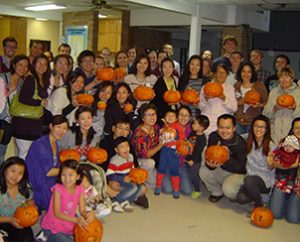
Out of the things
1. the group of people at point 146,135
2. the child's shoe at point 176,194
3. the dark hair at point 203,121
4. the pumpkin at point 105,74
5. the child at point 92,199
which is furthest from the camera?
the pumpkin at point 105,74

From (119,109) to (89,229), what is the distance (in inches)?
74.0

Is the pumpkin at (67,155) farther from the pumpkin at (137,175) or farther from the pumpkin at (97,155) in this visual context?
the pumpkin at (137,175)

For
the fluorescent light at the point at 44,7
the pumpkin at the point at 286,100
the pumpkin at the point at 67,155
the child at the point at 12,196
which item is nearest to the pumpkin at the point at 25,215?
the child at the point at 12,196

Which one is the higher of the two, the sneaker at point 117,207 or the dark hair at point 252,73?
the dark hair at point 252,73

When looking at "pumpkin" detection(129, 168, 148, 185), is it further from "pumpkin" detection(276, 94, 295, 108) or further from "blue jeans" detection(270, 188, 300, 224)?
"pumpkin" detection(276, 94, 295, 108)

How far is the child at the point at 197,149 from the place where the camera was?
4.41 meters

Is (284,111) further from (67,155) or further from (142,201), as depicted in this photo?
(67,155)

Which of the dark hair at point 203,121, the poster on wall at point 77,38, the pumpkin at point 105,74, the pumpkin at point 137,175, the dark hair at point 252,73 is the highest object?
the poster on wall at point 77,38

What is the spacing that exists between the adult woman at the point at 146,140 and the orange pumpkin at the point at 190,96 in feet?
1.71

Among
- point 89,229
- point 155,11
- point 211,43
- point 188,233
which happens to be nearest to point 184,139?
point 188,233

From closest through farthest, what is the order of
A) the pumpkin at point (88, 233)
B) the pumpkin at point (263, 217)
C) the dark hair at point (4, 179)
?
1. the pumpkin at point (88, 233)
2. the dark hair at point (4, 179)
3. the pumpkin at point (263, 217)

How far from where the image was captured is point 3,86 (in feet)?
12.2

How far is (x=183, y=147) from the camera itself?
4.25 meters

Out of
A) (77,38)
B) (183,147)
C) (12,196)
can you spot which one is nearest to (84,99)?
(183,147)
